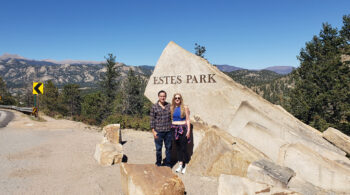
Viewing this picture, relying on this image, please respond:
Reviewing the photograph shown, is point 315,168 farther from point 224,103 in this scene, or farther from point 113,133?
point 113,133

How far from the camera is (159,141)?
15.5ft

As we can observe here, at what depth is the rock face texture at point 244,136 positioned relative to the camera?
4.20 meters

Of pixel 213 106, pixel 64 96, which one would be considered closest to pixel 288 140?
pixel 213 106

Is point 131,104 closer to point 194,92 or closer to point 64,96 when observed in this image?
point 64,96

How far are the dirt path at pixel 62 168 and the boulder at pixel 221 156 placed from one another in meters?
0.27

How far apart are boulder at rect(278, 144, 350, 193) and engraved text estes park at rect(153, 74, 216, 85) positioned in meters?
2.57

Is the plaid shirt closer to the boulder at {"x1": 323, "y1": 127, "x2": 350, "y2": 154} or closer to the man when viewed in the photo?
the man

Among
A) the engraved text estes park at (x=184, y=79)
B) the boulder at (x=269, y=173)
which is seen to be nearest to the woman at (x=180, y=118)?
the engraved text estes park at (x=184, y=79)

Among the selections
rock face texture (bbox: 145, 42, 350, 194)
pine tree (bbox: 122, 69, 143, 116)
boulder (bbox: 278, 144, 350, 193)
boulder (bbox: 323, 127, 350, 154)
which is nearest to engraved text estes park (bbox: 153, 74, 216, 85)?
rock face texture (bbox: 145, 42, 350, 194)

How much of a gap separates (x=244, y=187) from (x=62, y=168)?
15.3ft

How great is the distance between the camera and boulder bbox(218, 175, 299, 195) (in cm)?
335

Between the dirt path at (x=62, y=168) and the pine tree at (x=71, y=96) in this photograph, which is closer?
the dirt path at (x=62, y=168)

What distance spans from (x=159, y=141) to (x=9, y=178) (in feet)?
11.8

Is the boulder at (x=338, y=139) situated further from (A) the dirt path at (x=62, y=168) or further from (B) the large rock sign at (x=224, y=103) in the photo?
(A) the dirt path at (x=62, y=168)
